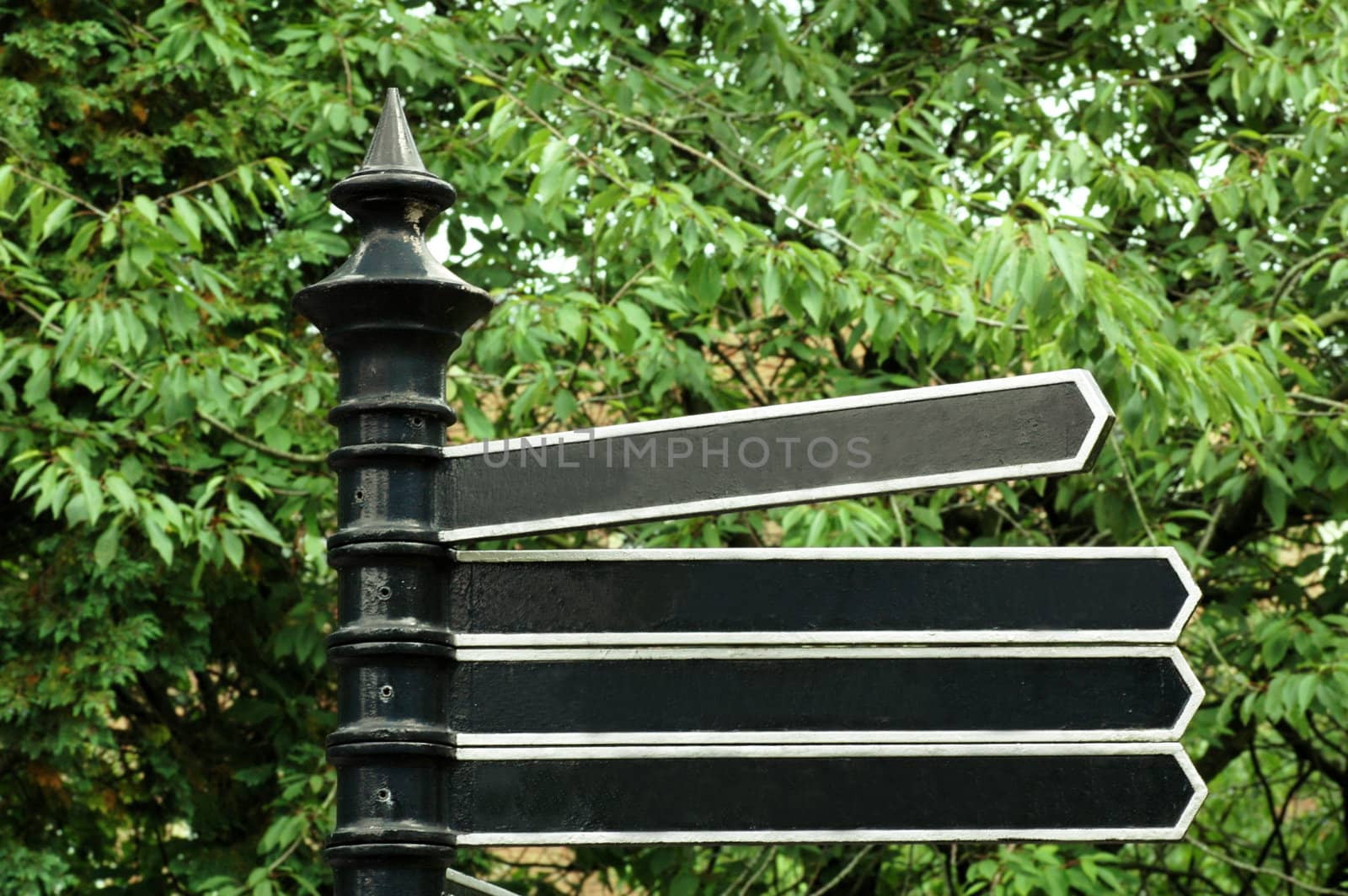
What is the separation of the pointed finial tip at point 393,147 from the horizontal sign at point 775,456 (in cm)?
33

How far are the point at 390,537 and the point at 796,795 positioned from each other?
463mm

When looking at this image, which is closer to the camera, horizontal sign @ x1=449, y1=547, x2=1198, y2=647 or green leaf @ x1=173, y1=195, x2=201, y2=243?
horizontal sign @ x1=449, y1=547, x2=1198, y2=647

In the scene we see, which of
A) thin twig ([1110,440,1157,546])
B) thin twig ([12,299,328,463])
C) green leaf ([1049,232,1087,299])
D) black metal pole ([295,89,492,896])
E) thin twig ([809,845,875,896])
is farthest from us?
thin twig ([809,845,875,896])

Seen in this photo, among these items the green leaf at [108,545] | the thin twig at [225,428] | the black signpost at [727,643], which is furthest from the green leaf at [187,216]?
the black signpost at [727,643]

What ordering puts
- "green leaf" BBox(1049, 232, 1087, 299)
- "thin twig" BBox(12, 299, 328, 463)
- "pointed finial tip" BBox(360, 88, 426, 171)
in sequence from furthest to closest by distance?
"thin twig" BBox(12, 299, 328, 463) < "green leaf" BBox(1049, 232, 1087, 299) < "pointed finial tip" BBox(360, 88, 426, 171)

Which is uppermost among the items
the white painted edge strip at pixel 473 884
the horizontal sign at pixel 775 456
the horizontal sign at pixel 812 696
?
the horizontal sign at pixel 775 456

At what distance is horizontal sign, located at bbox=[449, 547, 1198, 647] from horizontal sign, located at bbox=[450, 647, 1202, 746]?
0.7 inches

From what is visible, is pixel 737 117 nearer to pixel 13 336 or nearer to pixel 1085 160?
pixel 1085 160

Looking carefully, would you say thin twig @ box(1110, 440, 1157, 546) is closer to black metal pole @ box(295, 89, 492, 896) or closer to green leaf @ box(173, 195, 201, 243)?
green leaf @ box(173, 195, 201, 243)

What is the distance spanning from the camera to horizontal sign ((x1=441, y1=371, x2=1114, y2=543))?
1540mm

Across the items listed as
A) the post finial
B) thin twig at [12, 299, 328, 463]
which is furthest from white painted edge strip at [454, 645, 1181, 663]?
thin twig at [12, 299, 328, 463]

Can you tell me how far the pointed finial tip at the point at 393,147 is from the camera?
1673mm

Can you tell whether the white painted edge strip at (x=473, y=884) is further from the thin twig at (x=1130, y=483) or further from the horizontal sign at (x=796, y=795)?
the thin twig at (x=1130, y=483)

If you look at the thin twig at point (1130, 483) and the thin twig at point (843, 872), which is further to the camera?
the thin twig at point (843, 872)
